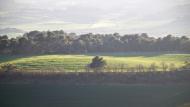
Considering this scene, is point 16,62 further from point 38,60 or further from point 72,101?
point 72,101

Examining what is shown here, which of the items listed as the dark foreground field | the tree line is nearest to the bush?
the dark foreground field

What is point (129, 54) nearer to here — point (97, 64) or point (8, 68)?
point (97, 64)

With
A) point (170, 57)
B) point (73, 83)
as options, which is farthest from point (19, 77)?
point (170, 57)

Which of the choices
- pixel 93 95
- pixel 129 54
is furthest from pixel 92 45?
pixel 93 95

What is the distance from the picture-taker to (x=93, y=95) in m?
53.2

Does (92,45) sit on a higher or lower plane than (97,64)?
higher

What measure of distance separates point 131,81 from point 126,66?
29.1 ft

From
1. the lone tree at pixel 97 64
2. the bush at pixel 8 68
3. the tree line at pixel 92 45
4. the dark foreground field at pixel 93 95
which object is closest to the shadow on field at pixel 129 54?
the tree line at pixel 92 45

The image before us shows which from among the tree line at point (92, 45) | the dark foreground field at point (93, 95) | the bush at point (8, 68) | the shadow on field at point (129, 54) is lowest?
the dark foreground field at point (93, 95)

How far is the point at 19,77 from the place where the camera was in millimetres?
66500

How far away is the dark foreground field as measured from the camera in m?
47.6

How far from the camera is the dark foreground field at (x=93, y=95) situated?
47.6 metres

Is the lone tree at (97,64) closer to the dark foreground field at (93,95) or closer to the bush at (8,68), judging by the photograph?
the dark foreground field at (93,95)

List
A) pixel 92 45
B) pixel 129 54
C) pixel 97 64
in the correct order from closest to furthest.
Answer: pixel 97 64
pixel 129 54
pixel 92 45
